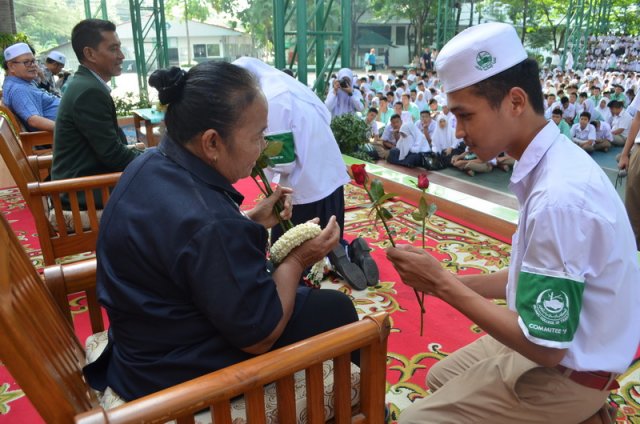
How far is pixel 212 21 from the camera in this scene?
2881 cm

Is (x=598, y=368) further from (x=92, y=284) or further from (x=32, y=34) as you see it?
(x=32, y=34)

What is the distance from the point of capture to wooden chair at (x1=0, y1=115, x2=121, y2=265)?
2.21m

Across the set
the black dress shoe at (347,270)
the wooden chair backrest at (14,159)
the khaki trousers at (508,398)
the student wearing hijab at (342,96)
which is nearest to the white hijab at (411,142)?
the student wearing hijab at (342,96)

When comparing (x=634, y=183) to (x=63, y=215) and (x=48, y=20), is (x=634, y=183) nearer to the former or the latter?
(x=63, y=215)

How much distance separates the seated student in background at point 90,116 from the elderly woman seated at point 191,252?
150 cm

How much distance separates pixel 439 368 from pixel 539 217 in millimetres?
819

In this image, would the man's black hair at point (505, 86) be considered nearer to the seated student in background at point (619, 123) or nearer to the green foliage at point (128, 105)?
the seated student in background at point (619, 123)

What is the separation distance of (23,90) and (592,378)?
4.37 m

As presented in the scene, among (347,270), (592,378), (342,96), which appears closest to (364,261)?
(347,270)

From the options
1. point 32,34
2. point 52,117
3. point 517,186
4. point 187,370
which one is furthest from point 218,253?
point 32,34

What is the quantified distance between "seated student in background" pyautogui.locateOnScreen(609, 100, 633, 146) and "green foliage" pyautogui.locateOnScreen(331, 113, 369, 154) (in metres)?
5.44

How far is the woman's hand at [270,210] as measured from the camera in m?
1.80

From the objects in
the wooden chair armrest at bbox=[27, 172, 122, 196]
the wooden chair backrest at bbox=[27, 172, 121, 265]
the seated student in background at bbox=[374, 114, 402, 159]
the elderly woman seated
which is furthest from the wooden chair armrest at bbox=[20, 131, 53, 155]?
the seated student in background at bbox=[374, 114, 402, 159]

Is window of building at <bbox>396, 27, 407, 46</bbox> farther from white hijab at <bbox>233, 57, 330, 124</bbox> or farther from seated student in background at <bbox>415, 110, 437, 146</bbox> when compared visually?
white hijab at <bbox>233, 57, 330, 124</bbox>
